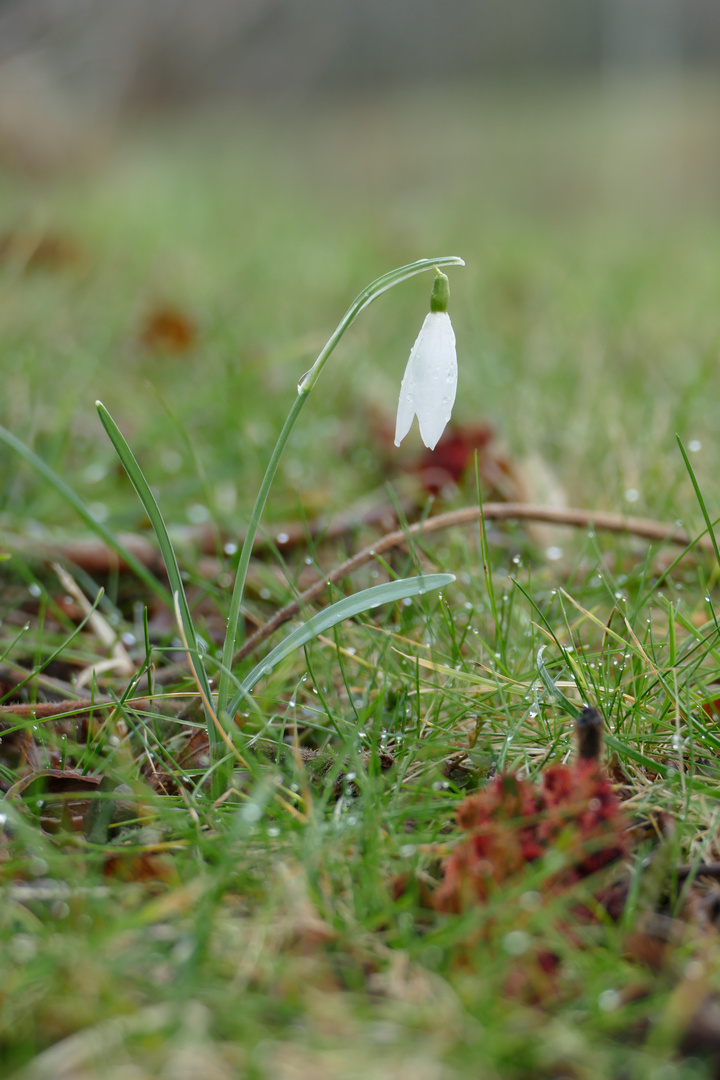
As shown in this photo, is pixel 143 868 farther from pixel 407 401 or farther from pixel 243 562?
pixel 407 401

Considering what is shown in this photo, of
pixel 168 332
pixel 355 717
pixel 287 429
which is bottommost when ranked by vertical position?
pixel 355 717

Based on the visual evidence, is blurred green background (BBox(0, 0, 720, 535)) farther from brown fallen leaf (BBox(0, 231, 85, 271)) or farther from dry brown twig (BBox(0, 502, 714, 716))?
dry brown twig (BBox(0, 502, 714, 716))

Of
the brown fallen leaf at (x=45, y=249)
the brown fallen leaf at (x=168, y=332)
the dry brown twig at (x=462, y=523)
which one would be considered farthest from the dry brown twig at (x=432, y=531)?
the brown fallen leaf at (x=45, y=249)

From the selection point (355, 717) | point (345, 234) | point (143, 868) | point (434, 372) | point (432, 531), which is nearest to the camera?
point (143, 868)

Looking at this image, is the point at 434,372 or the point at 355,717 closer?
the point at 434,372

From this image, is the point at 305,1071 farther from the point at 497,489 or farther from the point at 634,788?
the point at 497,489

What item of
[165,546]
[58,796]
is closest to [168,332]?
[165,546]

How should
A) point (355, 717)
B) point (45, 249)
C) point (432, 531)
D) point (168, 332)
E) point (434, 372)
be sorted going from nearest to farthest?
point (434, 372), point (355, 717), point (432, 531), point (168, 332), point (45, 249)

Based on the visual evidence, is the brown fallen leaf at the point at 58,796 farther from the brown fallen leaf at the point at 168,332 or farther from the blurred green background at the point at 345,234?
the brown fallen leaf at the point at 168,332
